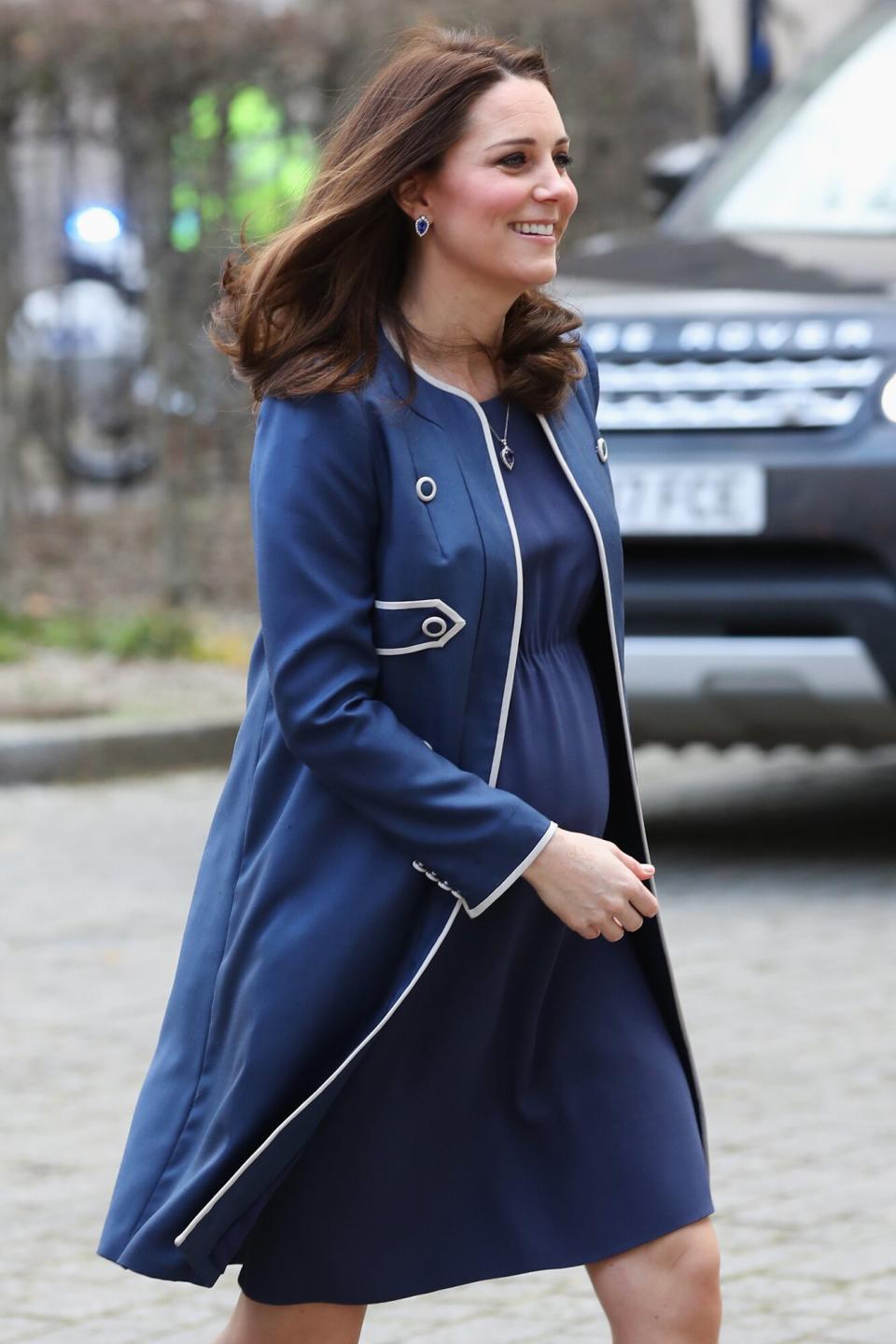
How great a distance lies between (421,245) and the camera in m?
2.71

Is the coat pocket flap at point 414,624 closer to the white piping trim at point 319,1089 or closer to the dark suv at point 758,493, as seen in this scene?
the white piping trim at point 319,1089

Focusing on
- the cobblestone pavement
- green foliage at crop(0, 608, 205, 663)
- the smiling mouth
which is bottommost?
the cobblestone pavement

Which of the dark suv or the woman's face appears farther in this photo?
the dark suv

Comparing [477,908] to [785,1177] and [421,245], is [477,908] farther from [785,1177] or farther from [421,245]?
[785,1177]

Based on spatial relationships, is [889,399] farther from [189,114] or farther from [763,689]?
[189,114]

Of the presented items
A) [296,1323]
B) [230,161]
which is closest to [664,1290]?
[296,1323]

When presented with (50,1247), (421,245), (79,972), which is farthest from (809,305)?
(421,245)

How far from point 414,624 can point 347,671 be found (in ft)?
0.28

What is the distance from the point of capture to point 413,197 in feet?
8.77

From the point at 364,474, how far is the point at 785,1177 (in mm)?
2216

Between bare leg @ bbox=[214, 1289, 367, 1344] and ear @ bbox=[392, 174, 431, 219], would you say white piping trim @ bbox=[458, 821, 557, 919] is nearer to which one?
bare leg @ bbox=[214, 1289, 367, 1344]

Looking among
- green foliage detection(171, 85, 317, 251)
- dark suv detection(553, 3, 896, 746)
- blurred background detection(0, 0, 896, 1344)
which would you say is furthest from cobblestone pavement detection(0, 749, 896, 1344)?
green foliage detection(171, 85, 317, 251)

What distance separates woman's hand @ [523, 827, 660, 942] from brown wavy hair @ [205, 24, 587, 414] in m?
0.47

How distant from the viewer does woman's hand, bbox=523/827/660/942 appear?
2535mm
